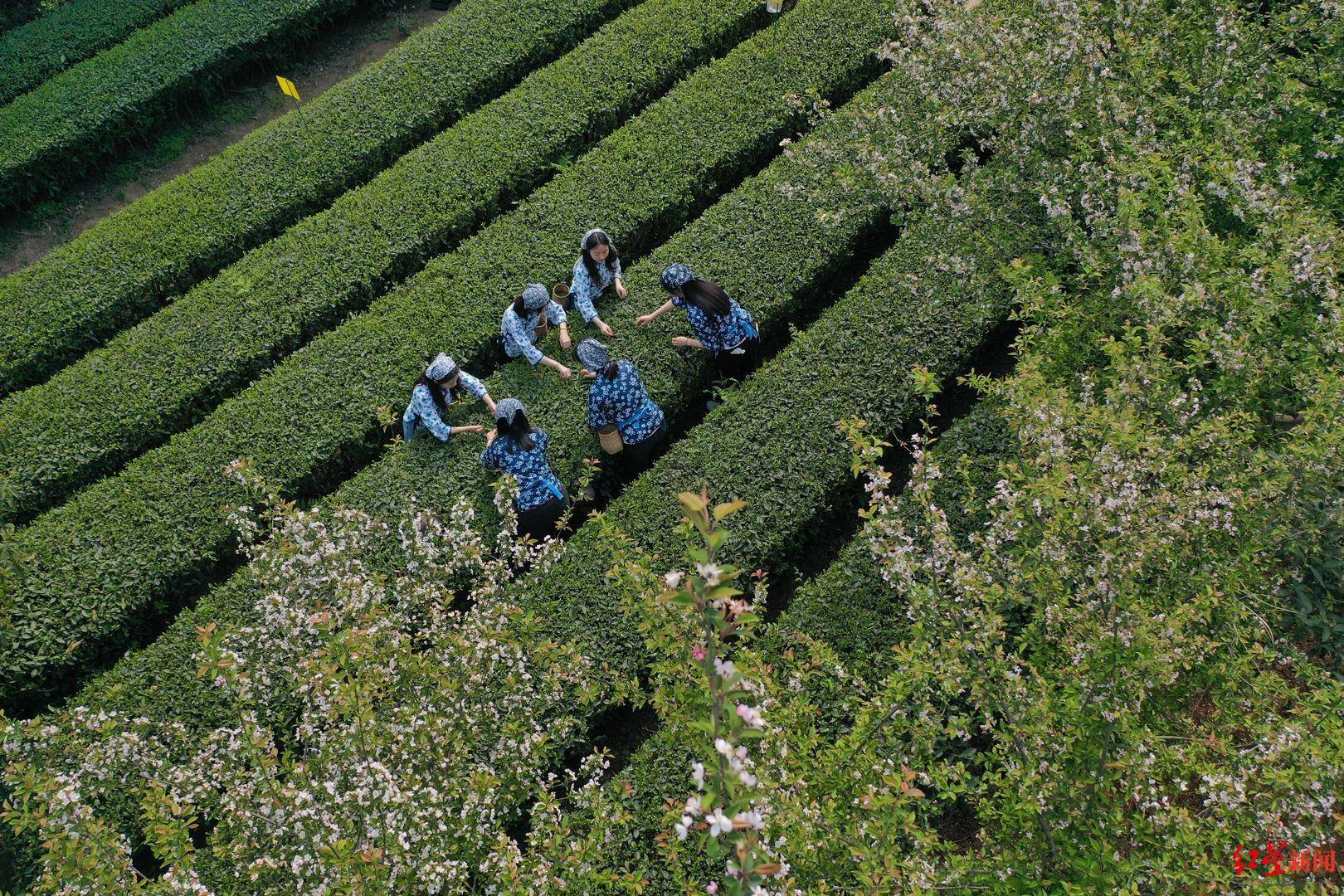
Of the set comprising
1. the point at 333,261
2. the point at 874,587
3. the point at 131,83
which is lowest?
the point at 874,587

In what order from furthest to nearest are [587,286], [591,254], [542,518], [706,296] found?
[587,286], [591,254], [706,296], [542,518]

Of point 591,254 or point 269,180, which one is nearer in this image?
point 591,254

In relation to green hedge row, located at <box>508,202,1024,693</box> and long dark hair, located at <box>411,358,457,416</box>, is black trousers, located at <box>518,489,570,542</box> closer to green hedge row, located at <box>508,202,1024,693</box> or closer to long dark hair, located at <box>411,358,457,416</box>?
green hedge row, located at <box>508,202,1024,693</box>

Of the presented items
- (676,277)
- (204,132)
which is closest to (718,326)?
(676,277)

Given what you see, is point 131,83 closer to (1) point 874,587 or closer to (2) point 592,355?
(2) point 592,355

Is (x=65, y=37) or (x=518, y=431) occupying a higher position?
(x=65, y=37)

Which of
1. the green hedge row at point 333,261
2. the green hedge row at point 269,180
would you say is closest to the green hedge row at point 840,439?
the green hedge row at point 333,261

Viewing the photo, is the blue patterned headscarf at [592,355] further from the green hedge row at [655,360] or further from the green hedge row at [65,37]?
the green hedge row at [65,37]
